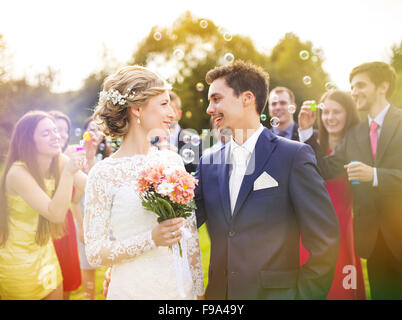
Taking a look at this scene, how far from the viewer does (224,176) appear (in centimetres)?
273

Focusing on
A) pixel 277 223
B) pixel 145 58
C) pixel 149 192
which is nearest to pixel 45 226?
pixel 149 192

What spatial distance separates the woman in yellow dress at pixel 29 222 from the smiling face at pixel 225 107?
59.6 inches

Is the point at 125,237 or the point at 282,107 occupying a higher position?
the point at 282,107

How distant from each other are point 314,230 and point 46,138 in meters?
3.08

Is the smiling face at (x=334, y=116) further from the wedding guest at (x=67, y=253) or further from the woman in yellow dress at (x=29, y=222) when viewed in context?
the wedding guest at (x=67, y=253)

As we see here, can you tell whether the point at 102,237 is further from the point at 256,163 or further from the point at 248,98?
the point at 248,98

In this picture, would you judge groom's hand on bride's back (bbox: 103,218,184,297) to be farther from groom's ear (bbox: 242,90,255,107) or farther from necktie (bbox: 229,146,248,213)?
groom's ear (bbox: 242,90,255,107)

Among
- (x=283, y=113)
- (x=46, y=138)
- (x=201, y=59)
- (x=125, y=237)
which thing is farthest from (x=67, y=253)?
(x=201, y=59)

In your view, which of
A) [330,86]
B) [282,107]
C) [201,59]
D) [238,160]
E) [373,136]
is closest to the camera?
[238,160]

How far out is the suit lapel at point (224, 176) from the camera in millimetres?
2629

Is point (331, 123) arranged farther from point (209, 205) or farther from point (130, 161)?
point (130, 161)

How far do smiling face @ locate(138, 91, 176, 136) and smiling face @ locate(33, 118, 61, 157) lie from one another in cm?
170

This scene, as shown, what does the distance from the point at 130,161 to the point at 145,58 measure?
20.3 metres

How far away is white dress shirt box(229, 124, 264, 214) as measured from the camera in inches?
106
